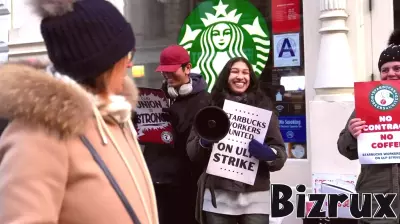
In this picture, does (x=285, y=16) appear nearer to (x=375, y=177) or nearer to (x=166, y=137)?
(x=166, y=137)

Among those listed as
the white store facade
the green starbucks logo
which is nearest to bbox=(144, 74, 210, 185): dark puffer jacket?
the green starbucks logo

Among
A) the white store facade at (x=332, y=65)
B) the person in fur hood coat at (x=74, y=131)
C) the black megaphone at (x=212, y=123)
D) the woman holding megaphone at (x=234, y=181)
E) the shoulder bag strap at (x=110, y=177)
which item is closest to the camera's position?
the person in fur hood coat at (x=74, y=131)

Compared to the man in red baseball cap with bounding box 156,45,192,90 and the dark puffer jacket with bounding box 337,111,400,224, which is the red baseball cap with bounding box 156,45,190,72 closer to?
the man in red baseball cap with bounding box 156,45,192,90

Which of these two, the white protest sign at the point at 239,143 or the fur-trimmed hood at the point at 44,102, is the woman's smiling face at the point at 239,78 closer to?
the white protest sign at the point at 239,143

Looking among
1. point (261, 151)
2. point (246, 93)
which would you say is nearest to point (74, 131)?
point (261, 151)

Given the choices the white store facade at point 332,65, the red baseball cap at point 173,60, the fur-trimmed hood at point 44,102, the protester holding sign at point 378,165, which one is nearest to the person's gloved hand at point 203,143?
the red baseball cap at point 173,60

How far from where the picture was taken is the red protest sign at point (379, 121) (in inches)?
145

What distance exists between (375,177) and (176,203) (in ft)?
4.78

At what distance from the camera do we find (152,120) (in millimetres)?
4391

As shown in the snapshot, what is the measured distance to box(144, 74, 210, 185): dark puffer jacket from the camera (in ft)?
14.2

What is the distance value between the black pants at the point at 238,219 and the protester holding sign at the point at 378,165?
681 mm

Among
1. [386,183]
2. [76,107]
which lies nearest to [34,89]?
[76,107]

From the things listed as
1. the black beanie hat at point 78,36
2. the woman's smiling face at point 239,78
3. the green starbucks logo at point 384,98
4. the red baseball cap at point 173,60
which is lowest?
the green starbucks logo at point 384,98

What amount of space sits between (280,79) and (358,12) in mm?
1000
